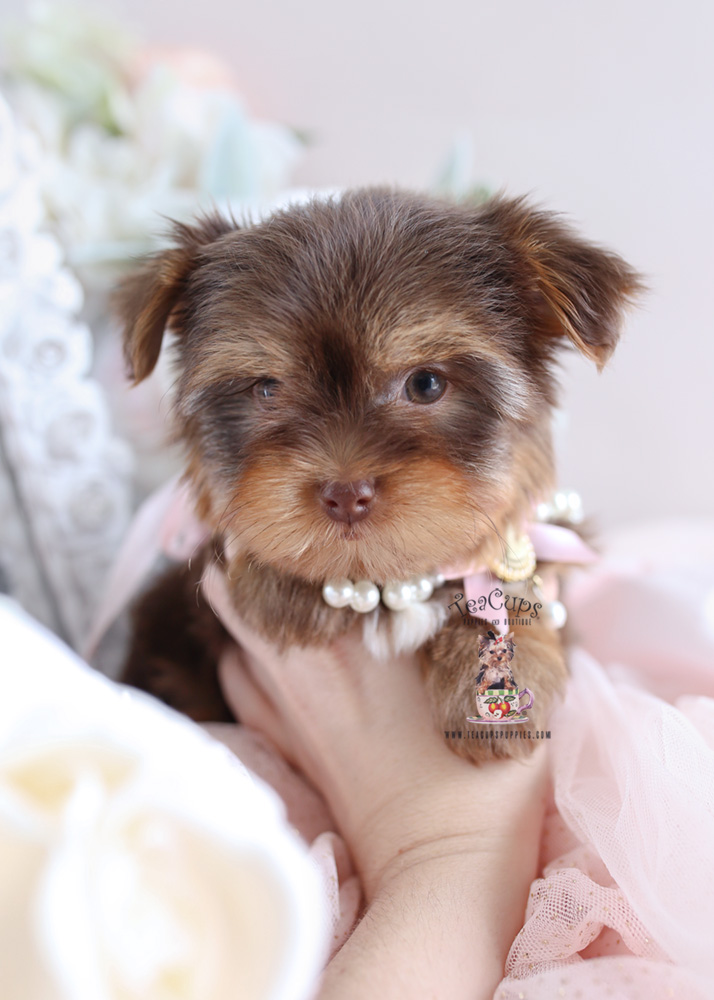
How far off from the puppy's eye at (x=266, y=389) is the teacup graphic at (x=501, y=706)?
670mm

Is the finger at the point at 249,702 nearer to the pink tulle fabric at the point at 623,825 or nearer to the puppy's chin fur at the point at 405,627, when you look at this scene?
the pink tulle fabric at the point at 623,825

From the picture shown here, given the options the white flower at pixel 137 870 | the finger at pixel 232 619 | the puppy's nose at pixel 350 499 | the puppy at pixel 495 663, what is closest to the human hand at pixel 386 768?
the finger at pixel 232 619

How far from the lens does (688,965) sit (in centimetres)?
102

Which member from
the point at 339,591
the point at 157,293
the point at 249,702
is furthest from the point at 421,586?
the point at 157,293

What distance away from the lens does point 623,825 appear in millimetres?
1182

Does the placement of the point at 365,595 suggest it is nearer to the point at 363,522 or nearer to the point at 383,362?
the point at 363,522

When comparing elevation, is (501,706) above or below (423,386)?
below

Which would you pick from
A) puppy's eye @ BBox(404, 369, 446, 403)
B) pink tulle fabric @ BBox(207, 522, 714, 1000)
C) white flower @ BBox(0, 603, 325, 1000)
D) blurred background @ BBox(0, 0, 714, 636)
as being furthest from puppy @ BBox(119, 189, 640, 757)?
blurred background @ BBox(0, 0, 714, 636)

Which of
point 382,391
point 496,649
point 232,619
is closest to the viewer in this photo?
point 382,391

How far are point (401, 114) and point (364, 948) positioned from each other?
2.64 m

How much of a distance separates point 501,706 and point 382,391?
612 mm

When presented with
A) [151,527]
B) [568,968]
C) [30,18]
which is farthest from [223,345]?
[30,18]

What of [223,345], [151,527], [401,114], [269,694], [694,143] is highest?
[401,114]

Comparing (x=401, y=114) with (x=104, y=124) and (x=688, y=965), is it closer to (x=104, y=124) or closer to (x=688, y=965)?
(x=104, y=124)
